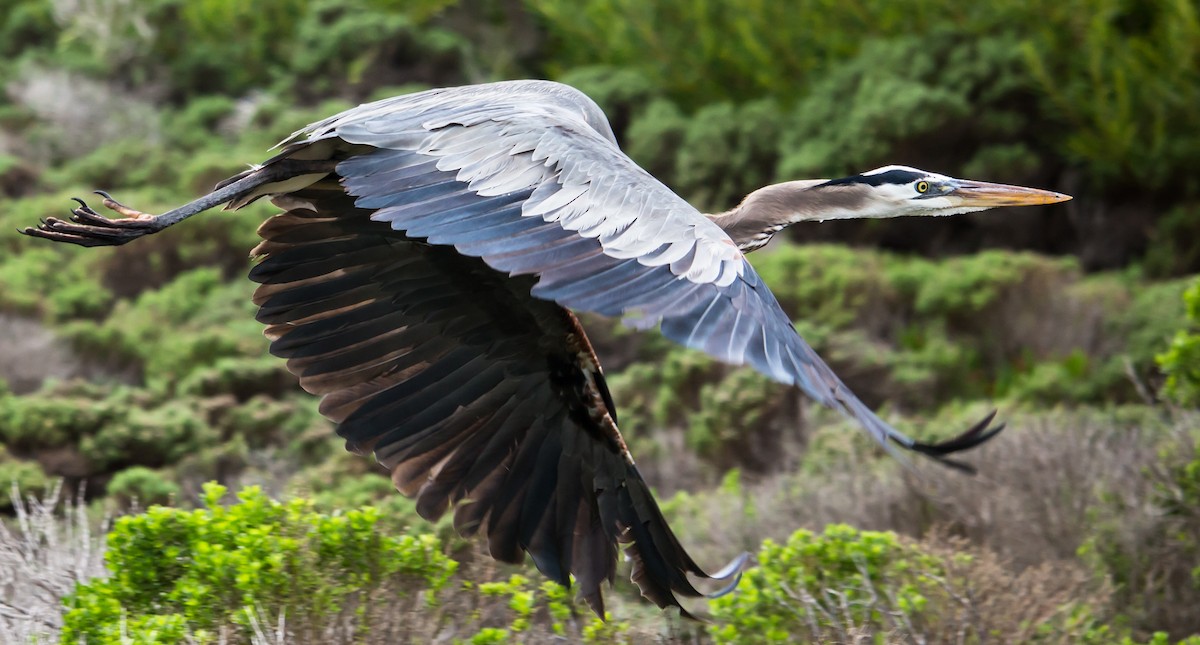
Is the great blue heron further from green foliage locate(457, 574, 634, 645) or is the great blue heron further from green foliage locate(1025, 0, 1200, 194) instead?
green foliage locate(1025, 0, 1200, 194)

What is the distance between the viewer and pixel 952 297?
32.5 feet

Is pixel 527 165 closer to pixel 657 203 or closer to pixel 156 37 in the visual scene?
pixel 657 203

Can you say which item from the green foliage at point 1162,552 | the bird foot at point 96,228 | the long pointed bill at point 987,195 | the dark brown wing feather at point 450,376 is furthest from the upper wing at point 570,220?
the green foliage at point 1162,552

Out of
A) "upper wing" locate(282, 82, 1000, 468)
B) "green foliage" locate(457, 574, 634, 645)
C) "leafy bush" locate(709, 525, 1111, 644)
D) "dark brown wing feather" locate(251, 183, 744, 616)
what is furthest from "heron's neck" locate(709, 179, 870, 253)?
"green foliage" locate(457, 574, 634, 645)

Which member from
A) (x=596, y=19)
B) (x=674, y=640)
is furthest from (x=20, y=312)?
(x=674, y=640)

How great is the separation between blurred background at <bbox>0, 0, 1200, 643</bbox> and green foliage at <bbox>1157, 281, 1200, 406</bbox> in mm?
12

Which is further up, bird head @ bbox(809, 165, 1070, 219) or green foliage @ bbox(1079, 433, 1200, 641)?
bird head @ bbox(809, 165, 1070, 219)

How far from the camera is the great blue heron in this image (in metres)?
4.79

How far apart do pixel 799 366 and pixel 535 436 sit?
1.71 metres

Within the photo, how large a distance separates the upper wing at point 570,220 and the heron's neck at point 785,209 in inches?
26.1

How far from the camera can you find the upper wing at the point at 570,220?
148 inches

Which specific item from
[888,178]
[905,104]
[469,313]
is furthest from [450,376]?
[905,104]

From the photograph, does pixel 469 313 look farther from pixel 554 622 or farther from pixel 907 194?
pixel 907 194

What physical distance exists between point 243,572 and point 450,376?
119 centimetres
